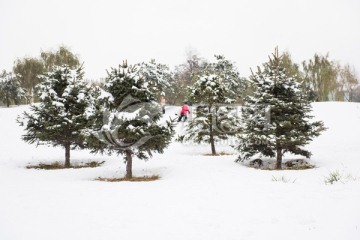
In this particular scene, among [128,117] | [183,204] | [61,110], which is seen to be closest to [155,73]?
[61,110]

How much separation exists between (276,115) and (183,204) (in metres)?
7.78

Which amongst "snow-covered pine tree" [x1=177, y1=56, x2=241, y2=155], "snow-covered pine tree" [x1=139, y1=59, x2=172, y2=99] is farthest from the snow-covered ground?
"snow-covered pine tree" [x1=139, y1=59, x2=172, y2=99]

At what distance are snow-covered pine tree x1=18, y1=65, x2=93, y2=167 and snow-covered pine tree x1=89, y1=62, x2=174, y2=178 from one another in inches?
113

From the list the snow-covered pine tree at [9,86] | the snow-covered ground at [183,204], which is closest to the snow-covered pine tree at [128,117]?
the snow-covered ground at [183,204]

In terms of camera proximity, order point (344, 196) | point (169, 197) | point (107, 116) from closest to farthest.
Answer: point (344, 196), point (169, 197), point (107, 116)

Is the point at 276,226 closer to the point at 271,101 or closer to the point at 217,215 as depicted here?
the point at 217,215

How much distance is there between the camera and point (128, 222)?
22.4 feet

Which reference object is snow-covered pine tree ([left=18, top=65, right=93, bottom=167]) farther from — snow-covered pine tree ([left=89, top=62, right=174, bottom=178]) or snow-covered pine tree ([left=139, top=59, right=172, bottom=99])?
snow-covered pine tree ([left=139, top=59, right=172, bottom=99])

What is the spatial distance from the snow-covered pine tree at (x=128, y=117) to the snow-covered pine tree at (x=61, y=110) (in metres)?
2.87

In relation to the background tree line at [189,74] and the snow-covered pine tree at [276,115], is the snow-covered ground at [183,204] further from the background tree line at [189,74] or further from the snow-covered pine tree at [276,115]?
the background tree line at [189,74]

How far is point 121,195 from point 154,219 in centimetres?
249

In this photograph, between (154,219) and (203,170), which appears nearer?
(154,219)

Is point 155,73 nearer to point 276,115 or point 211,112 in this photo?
point 211,112

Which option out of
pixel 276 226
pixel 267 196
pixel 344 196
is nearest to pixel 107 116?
pixel 267 196
